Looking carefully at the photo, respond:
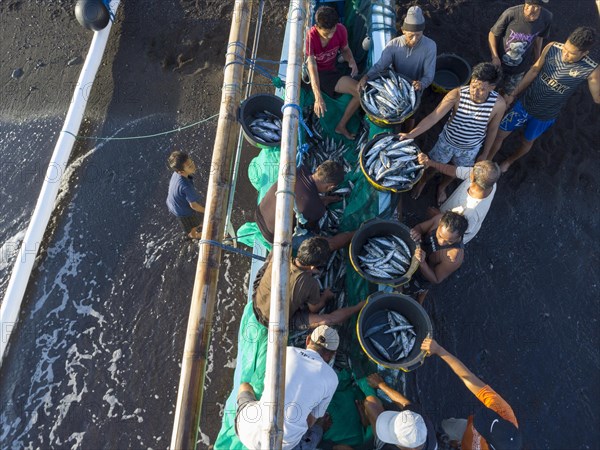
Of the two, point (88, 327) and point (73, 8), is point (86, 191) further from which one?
point (73, 8)

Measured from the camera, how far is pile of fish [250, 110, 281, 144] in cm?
488

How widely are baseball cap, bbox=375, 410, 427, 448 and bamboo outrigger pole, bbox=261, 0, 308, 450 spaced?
3.49 ft

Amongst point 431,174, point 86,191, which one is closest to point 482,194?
point 431,174

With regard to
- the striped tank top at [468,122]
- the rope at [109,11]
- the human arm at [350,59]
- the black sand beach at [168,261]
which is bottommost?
the black sand beach at [168,261]

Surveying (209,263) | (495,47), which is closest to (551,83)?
(495,47)

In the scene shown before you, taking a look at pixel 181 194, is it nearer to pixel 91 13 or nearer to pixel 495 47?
pixel 91 13

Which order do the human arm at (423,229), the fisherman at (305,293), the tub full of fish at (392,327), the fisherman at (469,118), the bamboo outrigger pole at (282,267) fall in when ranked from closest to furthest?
the bamboo outrigger pole at (282,267)
the fisherman at (305,293)
the tub full of fish at (392,327)
the fisherman at (469,118)
the human arm at (423,229)

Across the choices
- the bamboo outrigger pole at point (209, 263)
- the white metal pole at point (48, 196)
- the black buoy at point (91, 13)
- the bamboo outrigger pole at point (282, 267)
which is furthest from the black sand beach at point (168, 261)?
the bamboo outrigger pole at point (282, 267)

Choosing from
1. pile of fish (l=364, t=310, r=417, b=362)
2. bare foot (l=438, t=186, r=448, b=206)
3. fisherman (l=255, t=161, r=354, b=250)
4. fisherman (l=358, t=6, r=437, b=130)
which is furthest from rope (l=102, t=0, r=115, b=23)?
pile of fish (l=364, t=310, r=417, b=362)

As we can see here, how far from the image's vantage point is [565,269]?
5348mm

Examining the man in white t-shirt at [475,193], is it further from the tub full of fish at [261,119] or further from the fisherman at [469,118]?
the tub full of fish at [261,119]

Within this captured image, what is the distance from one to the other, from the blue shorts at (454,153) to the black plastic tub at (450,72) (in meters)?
1.35

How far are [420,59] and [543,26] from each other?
157 cm

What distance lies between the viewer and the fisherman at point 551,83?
423 centimetres
